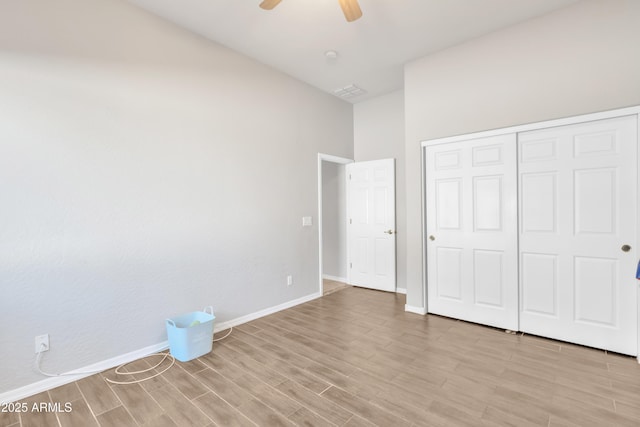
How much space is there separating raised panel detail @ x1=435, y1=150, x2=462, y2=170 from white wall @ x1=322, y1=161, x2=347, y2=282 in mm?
2005

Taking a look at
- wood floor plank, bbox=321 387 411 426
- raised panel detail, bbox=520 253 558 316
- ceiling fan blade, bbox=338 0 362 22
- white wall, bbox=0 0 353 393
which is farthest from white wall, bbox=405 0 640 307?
wood floor plank, bbox=321 387 411 426

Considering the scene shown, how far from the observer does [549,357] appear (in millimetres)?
2561

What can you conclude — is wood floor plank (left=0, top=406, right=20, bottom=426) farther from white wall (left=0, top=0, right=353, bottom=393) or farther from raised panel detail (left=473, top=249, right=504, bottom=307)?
raised panel detail (left=473, top=249, right=504, bottom=307)

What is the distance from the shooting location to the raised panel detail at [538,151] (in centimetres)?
286

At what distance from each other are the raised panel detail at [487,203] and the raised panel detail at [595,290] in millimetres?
764

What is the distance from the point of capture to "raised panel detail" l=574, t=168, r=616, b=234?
2.60 meters

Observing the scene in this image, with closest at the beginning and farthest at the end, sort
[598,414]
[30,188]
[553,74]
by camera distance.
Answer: [598,414]
[30,188]
[553,74]

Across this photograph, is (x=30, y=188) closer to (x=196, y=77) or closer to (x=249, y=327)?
(x=196, y=77)

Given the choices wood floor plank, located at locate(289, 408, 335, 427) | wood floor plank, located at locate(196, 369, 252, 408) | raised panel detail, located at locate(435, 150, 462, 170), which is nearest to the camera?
wood floor plank, located at locate(289, 408, 335, 427)

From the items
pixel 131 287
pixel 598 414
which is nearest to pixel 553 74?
pixel 598 414

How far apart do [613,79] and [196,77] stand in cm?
388

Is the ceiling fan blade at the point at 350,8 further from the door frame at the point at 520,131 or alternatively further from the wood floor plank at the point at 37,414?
the wood floor plank at the point at 37,414

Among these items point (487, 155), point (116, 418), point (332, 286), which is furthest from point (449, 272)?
point (116, 418)

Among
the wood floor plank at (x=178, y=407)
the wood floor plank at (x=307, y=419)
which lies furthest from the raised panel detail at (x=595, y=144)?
the wood floor plank at (x=178, y=407)
